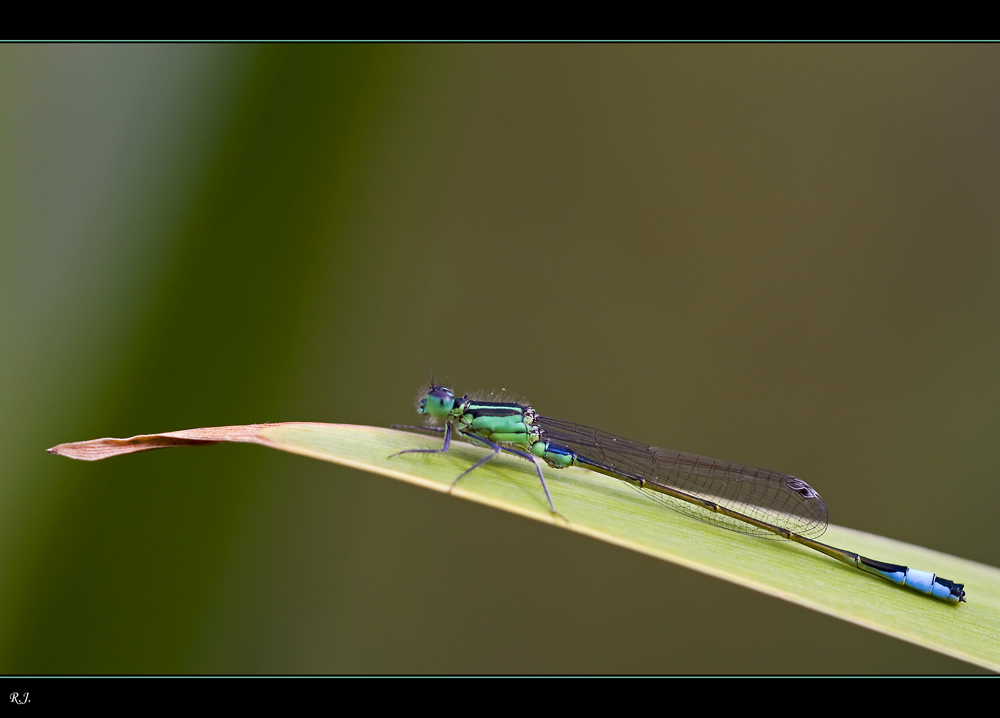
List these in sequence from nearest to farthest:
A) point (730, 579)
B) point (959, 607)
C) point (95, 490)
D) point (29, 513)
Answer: point (730, 579), point (959, 607), point (29, 513), point (95, 490)

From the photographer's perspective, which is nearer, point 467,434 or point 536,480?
point 536,480

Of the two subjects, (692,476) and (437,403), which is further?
(692,476)

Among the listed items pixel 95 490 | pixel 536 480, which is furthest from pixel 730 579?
pixel 95 490

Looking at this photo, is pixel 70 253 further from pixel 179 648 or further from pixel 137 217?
pixel 179 648
